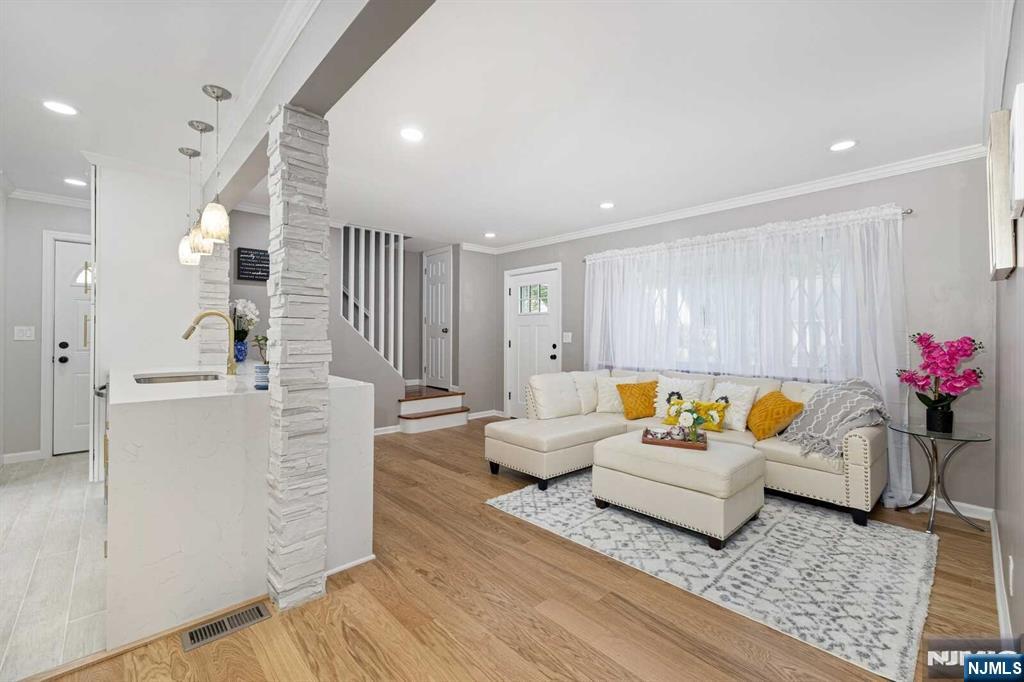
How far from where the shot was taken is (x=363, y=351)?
541 cm

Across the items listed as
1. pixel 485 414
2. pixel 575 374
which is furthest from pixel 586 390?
pixel 485 414

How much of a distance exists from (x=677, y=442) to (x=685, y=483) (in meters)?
0.38

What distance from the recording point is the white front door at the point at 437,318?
6.63m

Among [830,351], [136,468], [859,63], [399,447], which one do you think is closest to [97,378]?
[136,468]

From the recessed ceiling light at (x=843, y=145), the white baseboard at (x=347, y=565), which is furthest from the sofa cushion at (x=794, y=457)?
the white baseboard at (x=347, y=565)

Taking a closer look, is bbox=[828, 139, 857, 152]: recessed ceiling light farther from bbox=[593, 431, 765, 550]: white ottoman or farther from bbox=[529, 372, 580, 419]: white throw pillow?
bbox=[529, 372, 580, 419]: white throw pillow

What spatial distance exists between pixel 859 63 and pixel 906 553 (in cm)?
265

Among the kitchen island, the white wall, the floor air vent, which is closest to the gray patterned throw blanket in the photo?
the kitchen island

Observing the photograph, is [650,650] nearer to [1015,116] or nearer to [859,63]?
[1015,116]

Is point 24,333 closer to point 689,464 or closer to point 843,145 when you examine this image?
point 689,464

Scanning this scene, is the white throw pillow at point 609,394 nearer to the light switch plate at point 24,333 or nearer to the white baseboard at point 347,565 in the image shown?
the white baseboard at point 347,565

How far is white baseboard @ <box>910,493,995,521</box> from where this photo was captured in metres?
3.01

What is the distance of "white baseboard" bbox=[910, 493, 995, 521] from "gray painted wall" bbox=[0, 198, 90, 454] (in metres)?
7.52

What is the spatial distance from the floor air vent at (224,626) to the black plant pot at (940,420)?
407 centimetres
